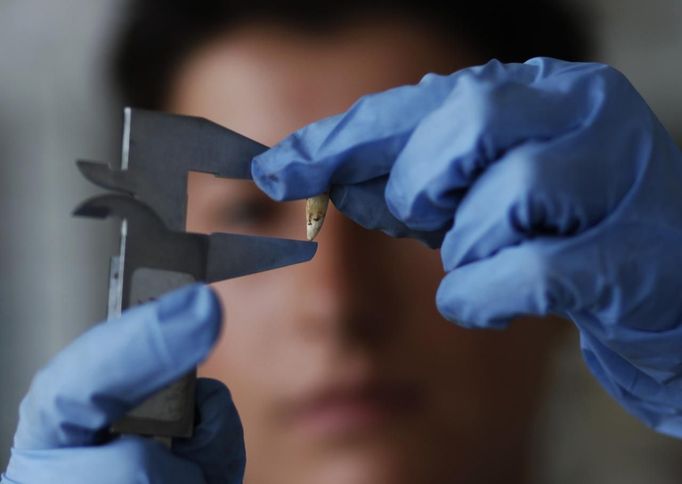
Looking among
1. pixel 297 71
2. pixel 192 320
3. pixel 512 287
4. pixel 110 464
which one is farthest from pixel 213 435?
pixel 297 71

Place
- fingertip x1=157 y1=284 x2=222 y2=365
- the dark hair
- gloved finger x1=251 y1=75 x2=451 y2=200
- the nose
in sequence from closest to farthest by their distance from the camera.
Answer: fingertip x1=157 y1=284 x2=222 y2=365 < gloved finger x1=251 y1=75 x2=451 y2=200 < the nose < the dark hair

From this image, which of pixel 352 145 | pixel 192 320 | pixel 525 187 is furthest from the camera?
pixel 352 145

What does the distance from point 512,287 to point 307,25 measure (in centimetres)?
88

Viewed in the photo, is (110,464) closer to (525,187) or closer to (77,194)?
(525,187)

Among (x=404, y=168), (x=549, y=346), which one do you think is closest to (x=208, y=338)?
(x=404, y=168)

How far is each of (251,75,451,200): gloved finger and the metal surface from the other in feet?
0.19

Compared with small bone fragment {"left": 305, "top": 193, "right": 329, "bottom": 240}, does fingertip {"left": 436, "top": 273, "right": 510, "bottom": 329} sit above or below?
below

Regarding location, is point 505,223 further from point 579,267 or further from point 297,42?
point 297,42

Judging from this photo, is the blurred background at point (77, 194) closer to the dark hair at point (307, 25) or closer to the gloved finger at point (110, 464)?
the dark hair at point (307, 25)

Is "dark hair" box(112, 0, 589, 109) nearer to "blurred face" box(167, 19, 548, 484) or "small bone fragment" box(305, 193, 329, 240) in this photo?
"blurred face" box(167, 19, 548, 484)

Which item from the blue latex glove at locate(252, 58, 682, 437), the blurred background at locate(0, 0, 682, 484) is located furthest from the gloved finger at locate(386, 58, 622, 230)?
the blurred background at locate(0, 0, 682, 484)

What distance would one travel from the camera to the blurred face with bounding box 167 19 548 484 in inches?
54.4

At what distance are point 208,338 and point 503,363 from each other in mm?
964

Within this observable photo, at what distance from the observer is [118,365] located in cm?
66
